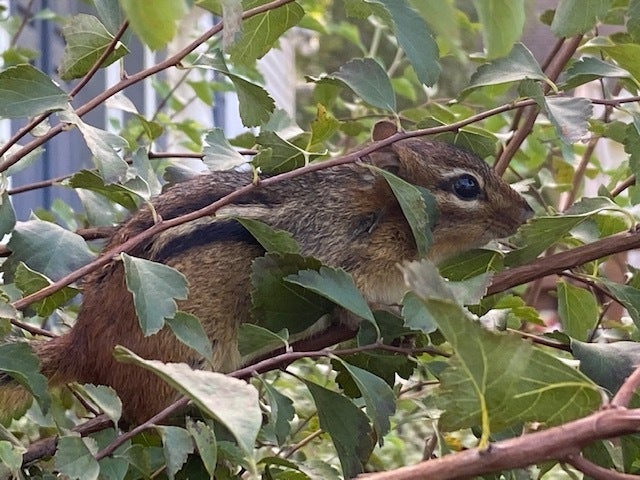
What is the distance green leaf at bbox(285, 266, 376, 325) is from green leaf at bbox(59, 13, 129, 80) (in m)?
0.34

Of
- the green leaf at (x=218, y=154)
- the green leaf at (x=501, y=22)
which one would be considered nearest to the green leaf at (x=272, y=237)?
the green leaf at (x=218, y=154)

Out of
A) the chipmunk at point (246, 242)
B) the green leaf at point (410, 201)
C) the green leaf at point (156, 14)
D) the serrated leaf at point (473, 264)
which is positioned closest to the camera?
the green leaf at point (156, 14)

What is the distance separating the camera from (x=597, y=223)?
3.73 ft

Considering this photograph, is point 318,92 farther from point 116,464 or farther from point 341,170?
point 116,464

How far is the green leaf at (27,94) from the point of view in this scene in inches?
33.8

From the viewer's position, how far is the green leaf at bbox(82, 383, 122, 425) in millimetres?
854

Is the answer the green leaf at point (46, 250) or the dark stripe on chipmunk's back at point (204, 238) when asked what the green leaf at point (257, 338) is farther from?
the dark stripe on chipmunk's back at point (204, 238)

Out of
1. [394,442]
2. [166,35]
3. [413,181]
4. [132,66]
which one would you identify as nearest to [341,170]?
[413,181]

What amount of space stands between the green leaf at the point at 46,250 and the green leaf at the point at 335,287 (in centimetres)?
29

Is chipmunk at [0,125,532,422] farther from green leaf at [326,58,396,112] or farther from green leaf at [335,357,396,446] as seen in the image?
green leaf at [335,357,396,446]

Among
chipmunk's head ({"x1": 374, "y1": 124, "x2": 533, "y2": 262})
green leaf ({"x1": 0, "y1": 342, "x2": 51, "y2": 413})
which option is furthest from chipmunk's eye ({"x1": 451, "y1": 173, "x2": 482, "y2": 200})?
green leaf ({"x1": 0, "y1": 342, "x2": 51, "y2": 413})

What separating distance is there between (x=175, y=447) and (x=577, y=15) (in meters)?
0.57

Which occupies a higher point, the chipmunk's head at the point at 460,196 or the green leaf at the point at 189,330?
the green leaf at the point at 189,330

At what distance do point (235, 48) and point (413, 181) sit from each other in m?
0.62
